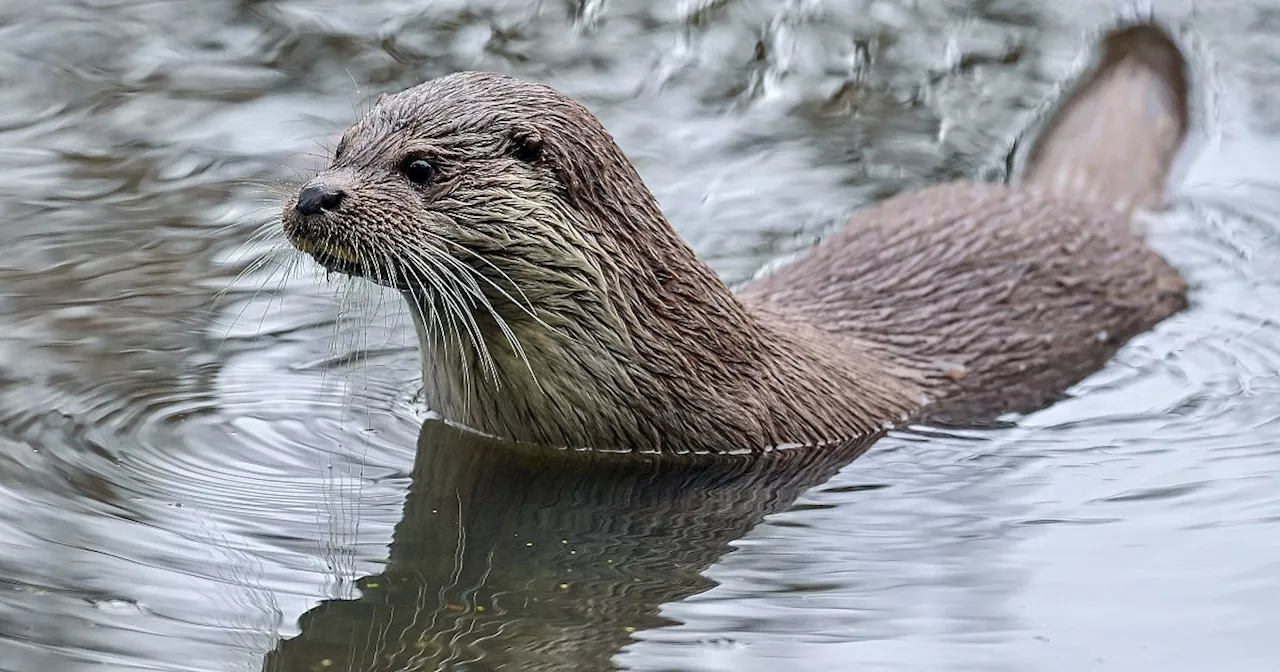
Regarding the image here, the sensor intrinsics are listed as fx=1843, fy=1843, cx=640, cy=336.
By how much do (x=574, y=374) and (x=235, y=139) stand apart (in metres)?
2.60

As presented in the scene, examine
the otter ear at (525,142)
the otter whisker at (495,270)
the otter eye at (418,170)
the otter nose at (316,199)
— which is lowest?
the otter whisker at (495,270)

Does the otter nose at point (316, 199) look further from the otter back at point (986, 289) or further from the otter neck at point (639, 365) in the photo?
the otter back at point (986, 289)

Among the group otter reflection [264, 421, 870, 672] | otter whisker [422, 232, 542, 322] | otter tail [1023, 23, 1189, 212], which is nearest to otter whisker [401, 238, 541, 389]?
otter whisker [422, 232, 542, 322]

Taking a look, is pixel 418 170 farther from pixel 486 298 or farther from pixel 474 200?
pixel 486 298

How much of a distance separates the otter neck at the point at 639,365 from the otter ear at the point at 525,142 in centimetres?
20

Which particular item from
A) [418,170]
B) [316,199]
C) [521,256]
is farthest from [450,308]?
[316,199]

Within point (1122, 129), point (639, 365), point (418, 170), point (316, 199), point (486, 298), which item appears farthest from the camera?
point (1122, 129)

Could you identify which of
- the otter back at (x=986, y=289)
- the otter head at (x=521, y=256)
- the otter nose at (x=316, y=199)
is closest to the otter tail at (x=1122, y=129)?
the otter back at (x=986, y=289)

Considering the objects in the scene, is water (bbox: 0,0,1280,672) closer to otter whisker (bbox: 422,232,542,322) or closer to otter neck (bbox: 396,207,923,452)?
otter neck (bbox: 396,207,923,452)

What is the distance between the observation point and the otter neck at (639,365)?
13.2ft

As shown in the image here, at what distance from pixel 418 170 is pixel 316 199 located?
0.25m

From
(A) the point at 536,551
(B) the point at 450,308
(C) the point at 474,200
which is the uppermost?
(C) the point at 474,200

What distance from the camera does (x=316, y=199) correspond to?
3.69m

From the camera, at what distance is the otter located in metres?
3.86
